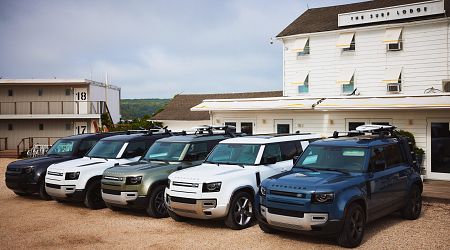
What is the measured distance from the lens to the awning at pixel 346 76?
20438 mm

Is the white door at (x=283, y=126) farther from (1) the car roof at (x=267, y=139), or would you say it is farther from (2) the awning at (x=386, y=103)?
(1) the car roof at (x=267, y=139)

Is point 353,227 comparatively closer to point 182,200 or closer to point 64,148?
point 182,200

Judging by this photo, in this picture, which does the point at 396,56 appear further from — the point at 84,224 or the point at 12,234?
the point at 12,234

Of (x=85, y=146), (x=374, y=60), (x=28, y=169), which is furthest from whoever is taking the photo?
(x=374, y=60)

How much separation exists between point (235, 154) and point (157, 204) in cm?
226

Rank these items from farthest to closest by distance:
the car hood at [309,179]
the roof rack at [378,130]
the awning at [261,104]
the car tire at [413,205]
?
the awning at [261,104]
the roof rack at [378,130]
the car tire at [413,205]
the car hood at [309,179]

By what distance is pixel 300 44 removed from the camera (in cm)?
2191

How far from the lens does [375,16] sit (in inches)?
793

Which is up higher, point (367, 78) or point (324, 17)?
point (324, 17)

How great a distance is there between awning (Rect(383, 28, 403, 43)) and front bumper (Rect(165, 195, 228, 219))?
44.5ft

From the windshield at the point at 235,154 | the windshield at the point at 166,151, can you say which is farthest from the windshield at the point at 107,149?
the windshield at the point at 235,154

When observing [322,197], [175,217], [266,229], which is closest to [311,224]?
[322,197]

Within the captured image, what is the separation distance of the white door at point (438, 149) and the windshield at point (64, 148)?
1206 centimetres

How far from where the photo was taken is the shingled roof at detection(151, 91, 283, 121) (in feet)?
118
